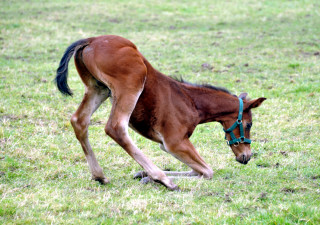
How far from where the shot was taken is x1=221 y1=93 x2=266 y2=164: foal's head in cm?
598

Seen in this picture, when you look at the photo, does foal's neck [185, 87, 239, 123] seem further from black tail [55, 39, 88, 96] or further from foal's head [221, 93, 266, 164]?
black tail [55, 39, 88, 96]

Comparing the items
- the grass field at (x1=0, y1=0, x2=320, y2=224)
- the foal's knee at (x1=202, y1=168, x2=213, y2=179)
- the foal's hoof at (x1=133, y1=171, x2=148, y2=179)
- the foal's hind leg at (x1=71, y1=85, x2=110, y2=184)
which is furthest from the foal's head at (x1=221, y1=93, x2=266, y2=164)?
the foal's hind leg at (x1=71, y1=85, x2=110, y2=184)

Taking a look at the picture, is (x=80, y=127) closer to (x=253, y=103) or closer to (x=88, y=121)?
(x=88, y=121)

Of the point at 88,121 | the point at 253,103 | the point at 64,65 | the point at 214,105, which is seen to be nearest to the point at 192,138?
the point at 214,105

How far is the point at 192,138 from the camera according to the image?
293 inches

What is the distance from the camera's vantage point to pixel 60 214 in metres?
4.35

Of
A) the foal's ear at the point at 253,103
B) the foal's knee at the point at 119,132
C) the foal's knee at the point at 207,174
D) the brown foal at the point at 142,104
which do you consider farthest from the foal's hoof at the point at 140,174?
the foal's ear at the point at 253,103

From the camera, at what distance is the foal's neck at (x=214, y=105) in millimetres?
6059

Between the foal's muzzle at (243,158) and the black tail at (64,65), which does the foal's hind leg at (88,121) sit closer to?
the black tail at (64,65)

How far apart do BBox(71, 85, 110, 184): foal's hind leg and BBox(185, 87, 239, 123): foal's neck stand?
119 cm

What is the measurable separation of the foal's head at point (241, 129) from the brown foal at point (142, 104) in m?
0.01

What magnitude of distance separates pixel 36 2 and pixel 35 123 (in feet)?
45.5

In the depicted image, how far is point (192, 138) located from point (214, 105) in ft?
4.75

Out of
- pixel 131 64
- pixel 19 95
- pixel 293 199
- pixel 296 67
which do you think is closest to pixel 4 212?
pixel 131 64
